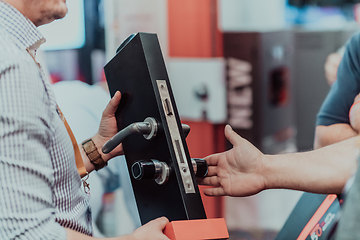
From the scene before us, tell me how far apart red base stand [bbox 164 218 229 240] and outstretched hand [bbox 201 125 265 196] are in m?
0.24

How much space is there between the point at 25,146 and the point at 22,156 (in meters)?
0.02

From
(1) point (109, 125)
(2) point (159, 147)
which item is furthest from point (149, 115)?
(1) point (109, 125)

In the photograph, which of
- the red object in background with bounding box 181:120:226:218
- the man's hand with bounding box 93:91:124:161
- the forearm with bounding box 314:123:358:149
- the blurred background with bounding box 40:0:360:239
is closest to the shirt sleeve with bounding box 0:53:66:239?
the man's hand with bounding box 93:91:124:161

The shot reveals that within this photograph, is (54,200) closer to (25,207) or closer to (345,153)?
(25,207)

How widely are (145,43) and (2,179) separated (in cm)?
45

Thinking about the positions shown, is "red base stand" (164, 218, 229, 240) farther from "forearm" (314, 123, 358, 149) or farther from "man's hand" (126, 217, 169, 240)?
"forearm" (314, 123, 358, 149)

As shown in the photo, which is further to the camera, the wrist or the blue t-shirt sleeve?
the blue t-shirt sleeve

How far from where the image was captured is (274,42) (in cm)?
314

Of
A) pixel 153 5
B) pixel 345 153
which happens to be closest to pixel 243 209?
pixel 153 5

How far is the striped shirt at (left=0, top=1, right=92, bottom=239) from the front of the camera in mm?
667

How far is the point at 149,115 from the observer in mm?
917

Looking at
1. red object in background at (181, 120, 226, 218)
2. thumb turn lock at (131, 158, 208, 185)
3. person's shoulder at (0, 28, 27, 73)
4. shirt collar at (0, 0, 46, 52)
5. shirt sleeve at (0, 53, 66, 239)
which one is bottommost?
red object in background at (181, 120, 226, 218)

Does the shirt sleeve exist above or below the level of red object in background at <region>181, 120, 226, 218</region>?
above

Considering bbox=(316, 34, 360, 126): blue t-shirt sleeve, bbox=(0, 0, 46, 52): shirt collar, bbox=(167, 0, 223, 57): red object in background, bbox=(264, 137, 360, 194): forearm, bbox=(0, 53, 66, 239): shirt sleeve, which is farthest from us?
bbox=(167, 0, 223, 57): red object in background
